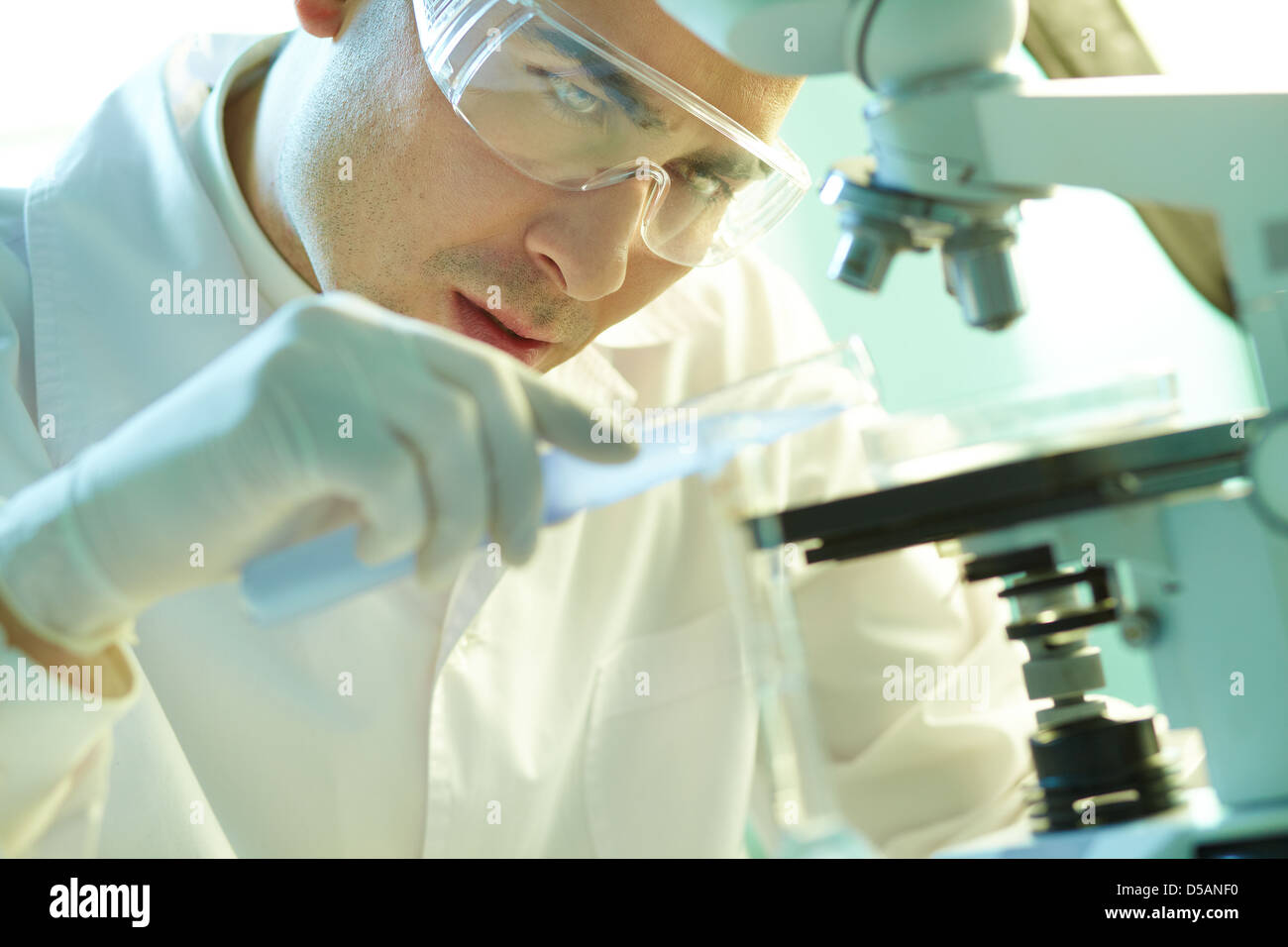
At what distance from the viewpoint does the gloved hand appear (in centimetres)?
72

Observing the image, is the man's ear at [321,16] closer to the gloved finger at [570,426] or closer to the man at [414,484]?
the man at [414,484]

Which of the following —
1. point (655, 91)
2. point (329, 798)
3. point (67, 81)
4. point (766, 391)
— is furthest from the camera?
point (67, 81)

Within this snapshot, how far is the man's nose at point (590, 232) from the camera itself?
1.18 metres

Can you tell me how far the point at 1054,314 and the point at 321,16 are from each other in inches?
59.8

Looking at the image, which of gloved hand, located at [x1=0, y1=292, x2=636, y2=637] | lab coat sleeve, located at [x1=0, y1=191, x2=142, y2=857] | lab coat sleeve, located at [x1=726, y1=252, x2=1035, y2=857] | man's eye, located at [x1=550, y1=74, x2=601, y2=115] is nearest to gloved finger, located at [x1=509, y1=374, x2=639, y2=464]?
gloved hand, located at [x1=0, y1=292, x2=636, y2=637]

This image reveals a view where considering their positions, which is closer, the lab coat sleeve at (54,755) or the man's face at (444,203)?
the lab coat sleeve at (54,755)

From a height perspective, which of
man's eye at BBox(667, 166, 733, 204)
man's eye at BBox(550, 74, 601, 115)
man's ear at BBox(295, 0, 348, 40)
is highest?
man's ear at BBox(295, 0, 348, 40)

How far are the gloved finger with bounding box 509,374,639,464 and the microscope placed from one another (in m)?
0.11
